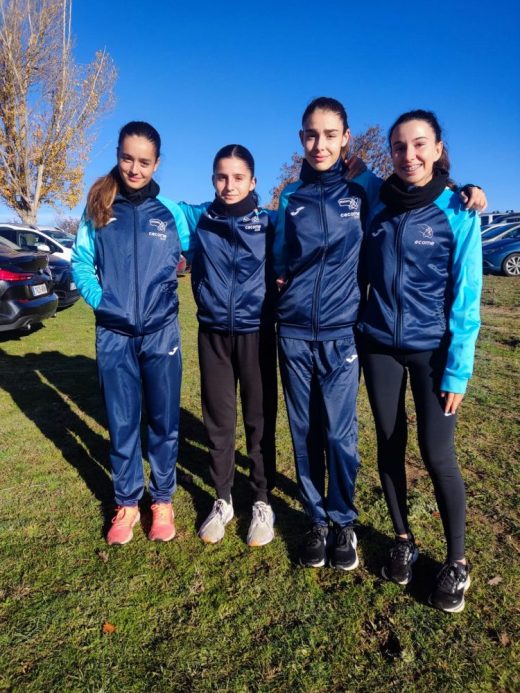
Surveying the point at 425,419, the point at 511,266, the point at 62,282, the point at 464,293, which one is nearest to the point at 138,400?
the point at 425,419

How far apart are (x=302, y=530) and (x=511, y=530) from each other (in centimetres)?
121

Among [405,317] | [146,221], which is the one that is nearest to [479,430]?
[405,317]

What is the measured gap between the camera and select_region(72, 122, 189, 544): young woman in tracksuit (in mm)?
2533

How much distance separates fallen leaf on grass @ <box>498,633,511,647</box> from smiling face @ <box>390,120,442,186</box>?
202cm

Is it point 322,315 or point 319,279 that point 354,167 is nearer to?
point 319,279

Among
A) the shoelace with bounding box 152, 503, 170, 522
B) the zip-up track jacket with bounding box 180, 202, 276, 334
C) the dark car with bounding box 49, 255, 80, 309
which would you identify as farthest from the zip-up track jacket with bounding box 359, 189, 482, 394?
the dark car with bounding box 49, 255, 80, 309

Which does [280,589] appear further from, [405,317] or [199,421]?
[199,421]

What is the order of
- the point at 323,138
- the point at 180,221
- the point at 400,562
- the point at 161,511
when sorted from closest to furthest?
the point at 323,138, the point at 400,562, the point at 180,221, the point at 161,511

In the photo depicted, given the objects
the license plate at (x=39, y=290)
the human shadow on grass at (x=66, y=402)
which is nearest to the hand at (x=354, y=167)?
the human shadow on grass at (x=66, y=402)

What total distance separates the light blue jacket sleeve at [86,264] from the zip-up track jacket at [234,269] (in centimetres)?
53

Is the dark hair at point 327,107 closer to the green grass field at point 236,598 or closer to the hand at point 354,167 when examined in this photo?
the hand at point 354,167

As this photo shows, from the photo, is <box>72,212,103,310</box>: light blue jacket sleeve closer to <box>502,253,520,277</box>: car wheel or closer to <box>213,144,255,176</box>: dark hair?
<box>213,144,255,176</box>: dark hair

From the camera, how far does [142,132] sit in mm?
2557

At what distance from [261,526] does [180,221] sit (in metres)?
1.79
